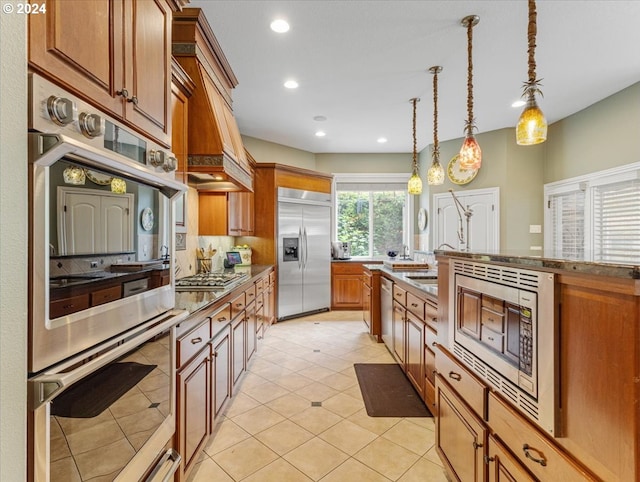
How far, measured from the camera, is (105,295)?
971mm

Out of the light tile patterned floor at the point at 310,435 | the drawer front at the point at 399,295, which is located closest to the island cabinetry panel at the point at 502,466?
the light tile patterned floor at the point at 310,435

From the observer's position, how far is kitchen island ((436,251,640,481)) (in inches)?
28.9

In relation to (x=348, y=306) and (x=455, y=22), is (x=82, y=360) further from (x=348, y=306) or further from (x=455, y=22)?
(x=348, y=306)

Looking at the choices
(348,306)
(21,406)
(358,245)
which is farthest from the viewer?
(358,245)

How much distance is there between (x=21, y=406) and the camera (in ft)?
2.24

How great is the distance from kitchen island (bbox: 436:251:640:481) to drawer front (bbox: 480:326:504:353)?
8cm

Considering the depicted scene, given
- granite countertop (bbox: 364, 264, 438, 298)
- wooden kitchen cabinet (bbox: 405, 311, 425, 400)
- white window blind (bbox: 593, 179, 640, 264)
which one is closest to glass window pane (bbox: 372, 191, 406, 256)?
granite countertop (bbox: 364, 264, 438, 298)

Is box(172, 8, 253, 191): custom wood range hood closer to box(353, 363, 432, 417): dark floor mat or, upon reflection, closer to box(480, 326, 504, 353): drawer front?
box(480, 326, 504, 353): drawer front

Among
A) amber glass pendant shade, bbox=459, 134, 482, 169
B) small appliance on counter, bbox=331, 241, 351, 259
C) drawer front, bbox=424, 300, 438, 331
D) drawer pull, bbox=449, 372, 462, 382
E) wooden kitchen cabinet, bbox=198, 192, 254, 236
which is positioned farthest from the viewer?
small appliance on counter, bbox=331, 241, 351, 259

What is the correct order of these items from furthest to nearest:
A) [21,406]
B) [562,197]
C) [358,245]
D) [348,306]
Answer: [358,245] < [348,306] < [562,197] < [21,406]

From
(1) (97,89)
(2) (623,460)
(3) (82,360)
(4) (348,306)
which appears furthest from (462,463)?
(4) (348,306)

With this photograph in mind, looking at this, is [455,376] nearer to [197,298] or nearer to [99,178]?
[197,298]

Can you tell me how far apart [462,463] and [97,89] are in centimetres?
198

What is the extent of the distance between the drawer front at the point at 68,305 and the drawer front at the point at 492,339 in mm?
1342
